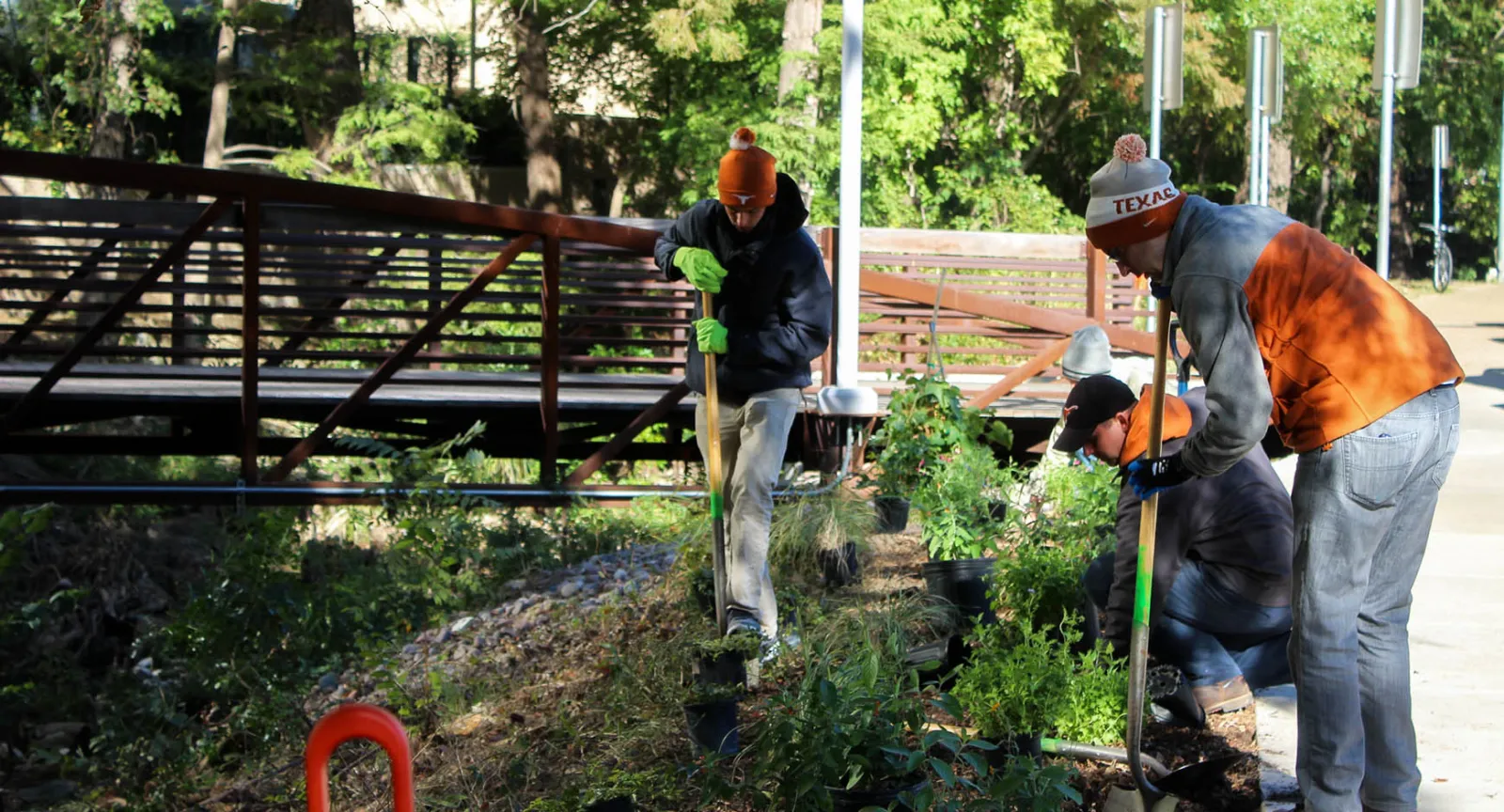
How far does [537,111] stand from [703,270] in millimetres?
17269

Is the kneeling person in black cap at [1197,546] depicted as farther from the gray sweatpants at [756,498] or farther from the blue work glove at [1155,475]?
the gray sweatpants at [756,498]

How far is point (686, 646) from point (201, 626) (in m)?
2.40

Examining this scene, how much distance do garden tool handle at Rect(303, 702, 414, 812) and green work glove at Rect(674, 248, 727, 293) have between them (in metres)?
3.24

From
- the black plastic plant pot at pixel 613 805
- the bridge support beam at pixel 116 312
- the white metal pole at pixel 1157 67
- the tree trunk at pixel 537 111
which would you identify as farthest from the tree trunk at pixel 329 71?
the black plastic plant pot at pixel 613 805

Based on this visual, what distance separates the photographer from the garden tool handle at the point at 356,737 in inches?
72.1

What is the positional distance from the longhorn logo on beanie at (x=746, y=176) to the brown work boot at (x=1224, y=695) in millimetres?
2115

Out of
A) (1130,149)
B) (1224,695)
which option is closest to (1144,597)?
(1224,695)

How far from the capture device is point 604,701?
4.95 metres

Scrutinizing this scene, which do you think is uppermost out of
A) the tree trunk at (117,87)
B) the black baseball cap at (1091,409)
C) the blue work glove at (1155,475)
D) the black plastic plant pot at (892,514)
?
the tree trunk at (117,87)

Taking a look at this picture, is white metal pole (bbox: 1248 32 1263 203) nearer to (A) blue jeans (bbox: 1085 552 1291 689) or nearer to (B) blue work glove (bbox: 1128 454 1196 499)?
(A) blue jeans (bbox: 1085 552 1291 689)

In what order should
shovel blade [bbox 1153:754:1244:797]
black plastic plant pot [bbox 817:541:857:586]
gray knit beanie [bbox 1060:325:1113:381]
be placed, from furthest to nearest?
1. gray knit beanie [bbox 1060:325:1113:381]
2. black plastic plant pot [bbox 817:541:857:586]
3. shovel blade [bbox 1153:754:1244:797]

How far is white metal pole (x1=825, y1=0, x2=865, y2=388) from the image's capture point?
312 inches

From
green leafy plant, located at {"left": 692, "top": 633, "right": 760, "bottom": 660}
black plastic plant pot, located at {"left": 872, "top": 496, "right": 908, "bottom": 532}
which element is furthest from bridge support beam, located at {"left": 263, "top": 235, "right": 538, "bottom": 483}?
green leafy plant, located at {"left": 692, "top": 633, "right": 760, "bottom": 660}

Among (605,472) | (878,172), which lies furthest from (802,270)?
(878,172)
